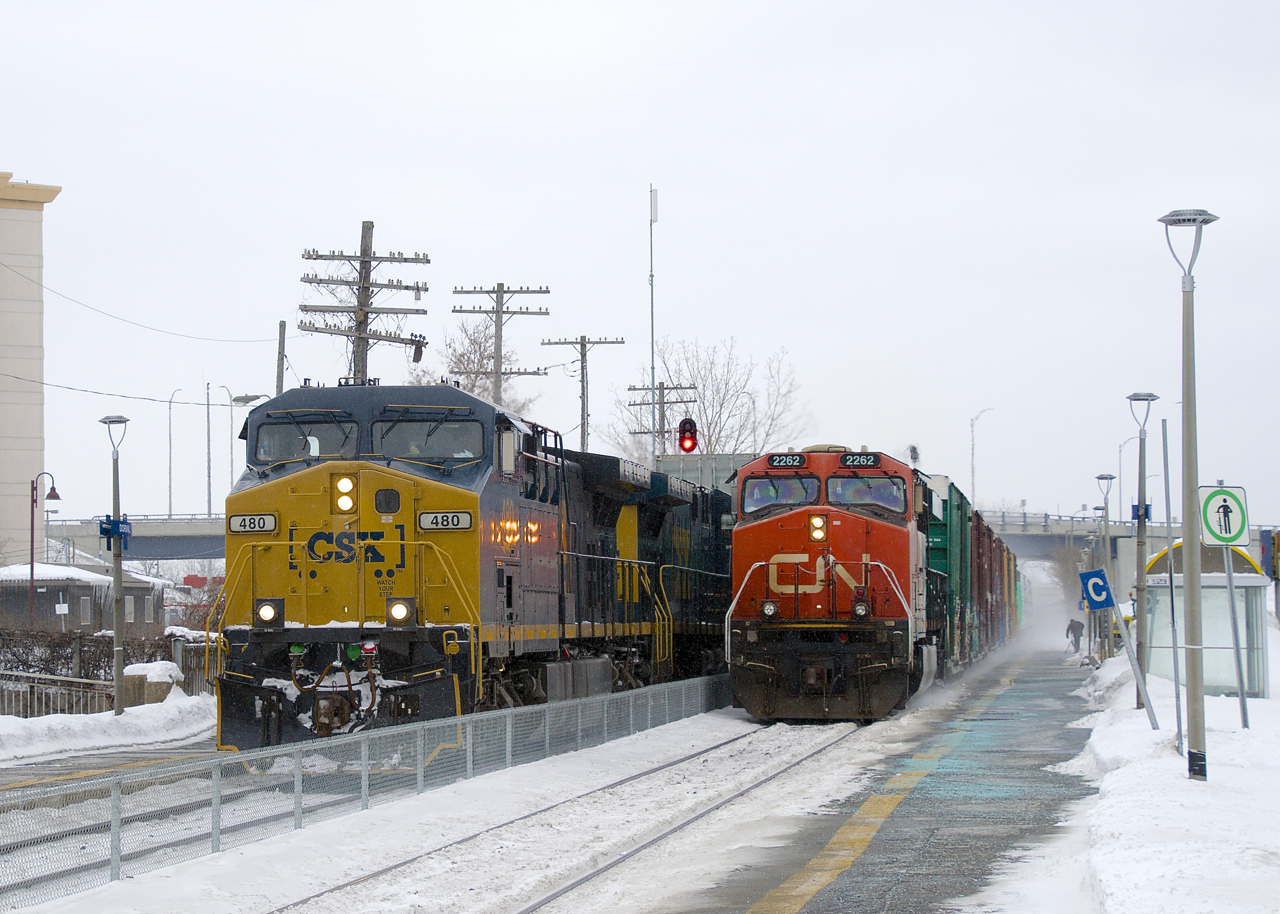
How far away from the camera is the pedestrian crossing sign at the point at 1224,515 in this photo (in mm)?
15172

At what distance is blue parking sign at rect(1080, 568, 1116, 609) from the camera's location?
18.5 meters

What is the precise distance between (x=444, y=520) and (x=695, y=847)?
489 cm

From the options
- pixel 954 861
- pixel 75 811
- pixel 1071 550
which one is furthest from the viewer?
pixel 1071 550

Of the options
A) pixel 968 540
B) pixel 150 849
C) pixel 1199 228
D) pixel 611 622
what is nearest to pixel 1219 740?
pixel 1199 228

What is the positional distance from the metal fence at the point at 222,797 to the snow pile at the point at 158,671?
1389 cm

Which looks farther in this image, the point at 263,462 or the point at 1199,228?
the point at 263,462

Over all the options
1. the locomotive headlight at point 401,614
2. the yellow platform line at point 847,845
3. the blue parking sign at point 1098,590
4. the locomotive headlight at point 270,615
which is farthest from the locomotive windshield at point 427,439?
the blue parking sign at point 1098,590

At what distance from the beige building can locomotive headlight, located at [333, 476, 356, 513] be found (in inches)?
2416

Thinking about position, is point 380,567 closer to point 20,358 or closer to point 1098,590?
point 1098,590

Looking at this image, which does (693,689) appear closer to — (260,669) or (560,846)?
(260,669)

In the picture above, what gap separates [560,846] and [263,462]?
6.40 meters

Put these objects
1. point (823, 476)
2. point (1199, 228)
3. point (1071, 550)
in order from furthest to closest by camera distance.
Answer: point (1071, 550) < point (823, 476) < point (1199, 228)

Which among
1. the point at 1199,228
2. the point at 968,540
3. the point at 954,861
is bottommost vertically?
the point at 954,861

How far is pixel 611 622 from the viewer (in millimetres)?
19938
